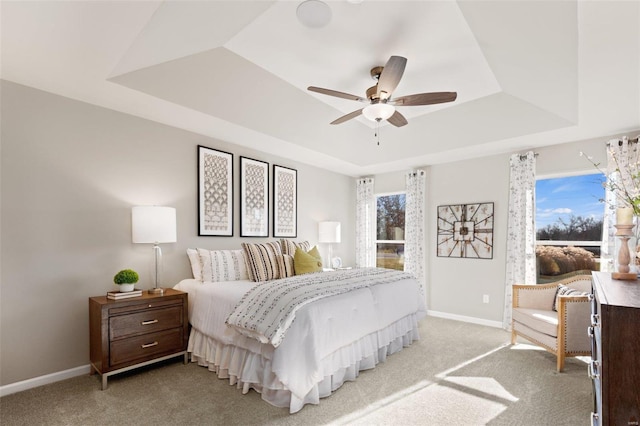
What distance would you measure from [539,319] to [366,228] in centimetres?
330

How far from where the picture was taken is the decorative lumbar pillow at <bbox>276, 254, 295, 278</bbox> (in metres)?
3.91

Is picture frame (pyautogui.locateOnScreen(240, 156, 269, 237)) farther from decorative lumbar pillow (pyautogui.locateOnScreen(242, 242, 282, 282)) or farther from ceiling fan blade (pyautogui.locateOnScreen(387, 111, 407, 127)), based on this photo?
Answer: ceiling fan blade (pyautogui.locateOnScreen(387, 111, 407, 127))

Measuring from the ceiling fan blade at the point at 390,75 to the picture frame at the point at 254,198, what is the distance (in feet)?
7.67

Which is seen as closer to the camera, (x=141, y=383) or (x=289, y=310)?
(x=289, y=310)

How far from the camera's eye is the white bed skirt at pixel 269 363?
7.93 feet

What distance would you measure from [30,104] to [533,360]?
5223 millimetres

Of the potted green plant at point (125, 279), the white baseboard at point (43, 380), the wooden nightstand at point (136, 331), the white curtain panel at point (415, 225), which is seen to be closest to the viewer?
the white baseboard at point (43, 380)

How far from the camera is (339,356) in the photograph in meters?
2.70

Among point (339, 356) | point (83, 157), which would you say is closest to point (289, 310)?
point (339, 356)

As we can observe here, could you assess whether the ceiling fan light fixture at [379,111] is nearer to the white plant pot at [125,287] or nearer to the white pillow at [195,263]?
the white pillow at [195,263]

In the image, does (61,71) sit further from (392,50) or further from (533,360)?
(533,360)

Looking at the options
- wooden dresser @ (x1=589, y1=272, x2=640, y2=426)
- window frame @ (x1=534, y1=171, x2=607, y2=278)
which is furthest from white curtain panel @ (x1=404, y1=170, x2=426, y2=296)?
wooden dresser @ (x1=589, y1=272, x2=640, y2=426)

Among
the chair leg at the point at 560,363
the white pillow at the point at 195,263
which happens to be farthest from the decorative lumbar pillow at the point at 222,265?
the chair leg at the point at 560,363

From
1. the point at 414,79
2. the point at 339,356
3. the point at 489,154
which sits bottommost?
the point at 339,356
